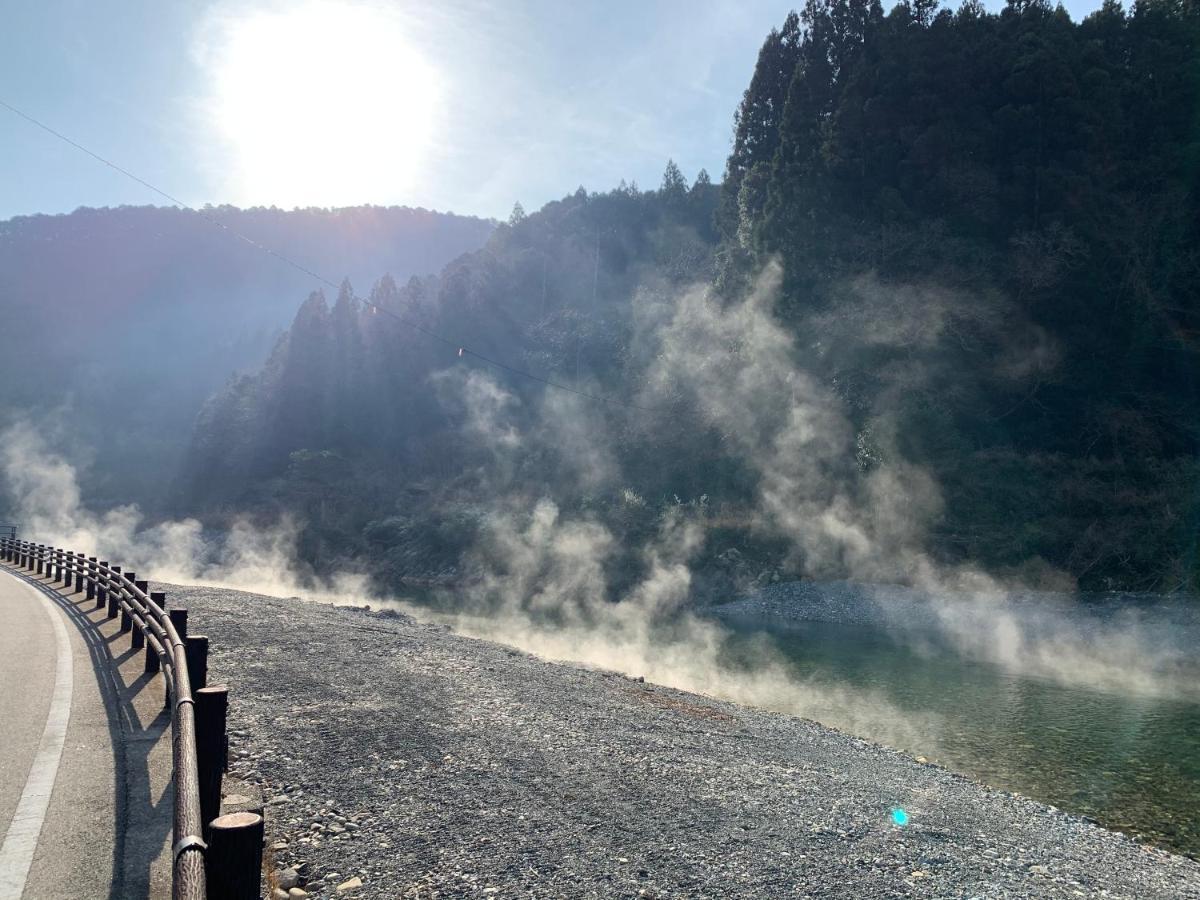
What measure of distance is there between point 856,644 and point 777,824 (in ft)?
67.9

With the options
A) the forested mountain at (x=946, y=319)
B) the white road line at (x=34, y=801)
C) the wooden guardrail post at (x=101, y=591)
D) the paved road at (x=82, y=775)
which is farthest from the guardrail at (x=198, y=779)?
the forested mountain at (x=946, y=319)

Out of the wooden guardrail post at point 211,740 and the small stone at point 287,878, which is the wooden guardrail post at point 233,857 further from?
the small stone at point 287,878

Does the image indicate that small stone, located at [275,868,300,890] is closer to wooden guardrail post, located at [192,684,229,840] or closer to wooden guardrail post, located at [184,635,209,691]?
wooden guardrail post, located at [192,684,229,840]

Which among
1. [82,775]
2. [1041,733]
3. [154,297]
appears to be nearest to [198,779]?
[82,775]

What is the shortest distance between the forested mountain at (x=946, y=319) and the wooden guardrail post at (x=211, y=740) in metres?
34.4

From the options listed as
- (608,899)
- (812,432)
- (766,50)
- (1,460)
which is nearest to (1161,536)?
(812,432)

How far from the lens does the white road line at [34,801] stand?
4.38m

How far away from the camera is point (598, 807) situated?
7.61 meters

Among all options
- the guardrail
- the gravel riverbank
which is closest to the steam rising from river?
the gravel riverbank

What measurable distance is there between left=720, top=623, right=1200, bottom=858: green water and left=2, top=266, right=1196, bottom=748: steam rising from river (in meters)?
0.50

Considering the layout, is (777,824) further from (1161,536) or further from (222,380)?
(222,380)

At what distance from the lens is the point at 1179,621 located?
26391 mm

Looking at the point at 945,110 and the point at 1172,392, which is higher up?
the point at 945,110

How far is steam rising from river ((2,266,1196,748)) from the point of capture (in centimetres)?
2194
